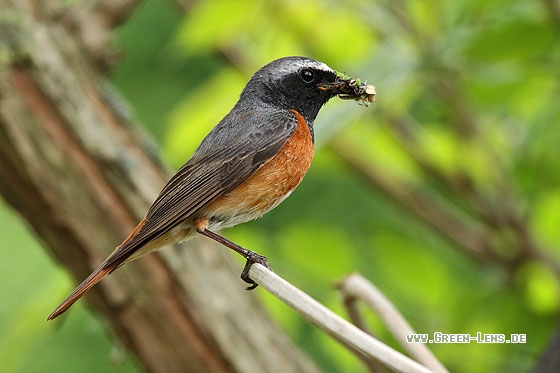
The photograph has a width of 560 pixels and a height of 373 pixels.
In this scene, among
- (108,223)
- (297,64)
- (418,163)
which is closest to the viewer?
(297,64)

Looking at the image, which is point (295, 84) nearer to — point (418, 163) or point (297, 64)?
point (297, 64)

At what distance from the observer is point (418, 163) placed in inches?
152

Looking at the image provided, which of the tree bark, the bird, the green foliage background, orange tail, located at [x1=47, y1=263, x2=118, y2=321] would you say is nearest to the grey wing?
the bird

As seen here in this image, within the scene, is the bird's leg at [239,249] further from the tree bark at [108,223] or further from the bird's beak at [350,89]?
the tree bark at [108,223]

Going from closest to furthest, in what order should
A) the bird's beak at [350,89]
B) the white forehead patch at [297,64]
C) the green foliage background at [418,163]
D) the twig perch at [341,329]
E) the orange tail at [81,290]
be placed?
1. the twig perch at [341,329]
2. the orange tail at [81,290]
3. the bird's beak at [350,89]
4. the white forehead patch at [297,64]
5. the green foliage background at [418,163]

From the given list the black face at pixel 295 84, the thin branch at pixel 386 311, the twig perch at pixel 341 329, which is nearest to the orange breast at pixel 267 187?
the black face at pixel 295 84

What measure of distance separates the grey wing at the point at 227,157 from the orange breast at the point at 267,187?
0.8 inches

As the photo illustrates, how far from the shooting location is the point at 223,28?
333cm

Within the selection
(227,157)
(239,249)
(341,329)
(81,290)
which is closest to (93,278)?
(81,290)

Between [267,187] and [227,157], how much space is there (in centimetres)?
15

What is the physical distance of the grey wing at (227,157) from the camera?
2691 millimetres

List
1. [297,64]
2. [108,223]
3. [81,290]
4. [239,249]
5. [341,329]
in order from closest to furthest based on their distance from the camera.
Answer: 1. [341,329]
2. [81,290]
3. [239,249]
4. [297,64]
5. [108,223]

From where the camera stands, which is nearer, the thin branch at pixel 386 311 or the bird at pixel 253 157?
the thin branch at pixel 386 311

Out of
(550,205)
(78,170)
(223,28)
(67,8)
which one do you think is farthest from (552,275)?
(67,8)
